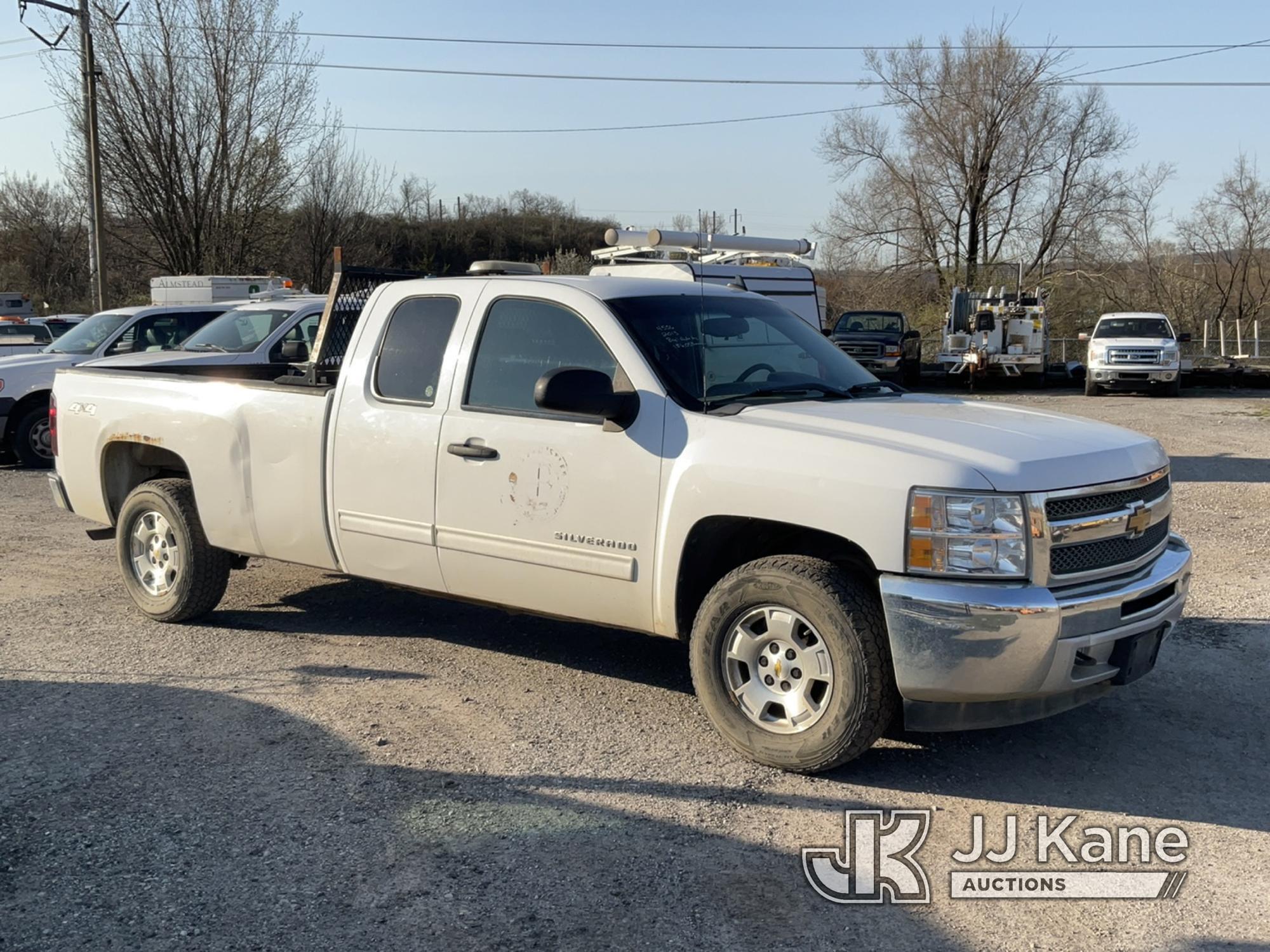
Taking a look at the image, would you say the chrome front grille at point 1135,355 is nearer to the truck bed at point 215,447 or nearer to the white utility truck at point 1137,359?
the white utility truck at point 1137,359

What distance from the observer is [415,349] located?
219 inches

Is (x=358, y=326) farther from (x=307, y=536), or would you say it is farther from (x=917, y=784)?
(x=917, y=784)

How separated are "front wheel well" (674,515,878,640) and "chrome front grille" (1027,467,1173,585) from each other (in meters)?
0.64

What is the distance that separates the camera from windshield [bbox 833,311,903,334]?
27562 mm

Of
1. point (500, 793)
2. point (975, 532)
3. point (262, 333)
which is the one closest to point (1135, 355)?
point (262, 333)

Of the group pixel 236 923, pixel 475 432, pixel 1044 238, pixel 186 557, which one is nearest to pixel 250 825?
pixel 236 923

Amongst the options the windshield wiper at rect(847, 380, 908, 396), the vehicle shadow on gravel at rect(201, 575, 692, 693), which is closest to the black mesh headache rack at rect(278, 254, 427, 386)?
the vehicle shadow on gravel at rect(201, 575, 692, 693)

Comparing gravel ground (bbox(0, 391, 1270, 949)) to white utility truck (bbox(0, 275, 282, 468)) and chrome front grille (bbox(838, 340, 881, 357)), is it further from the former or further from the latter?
chrome front grille (bbox(838, 340, 881, 357))

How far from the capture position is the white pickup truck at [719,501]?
408 cm

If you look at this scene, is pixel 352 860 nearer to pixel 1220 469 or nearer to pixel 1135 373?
pixel 1220 469

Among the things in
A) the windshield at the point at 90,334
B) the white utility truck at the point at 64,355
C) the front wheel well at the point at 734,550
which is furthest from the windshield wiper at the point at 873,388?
the windshield at the point at 90,334

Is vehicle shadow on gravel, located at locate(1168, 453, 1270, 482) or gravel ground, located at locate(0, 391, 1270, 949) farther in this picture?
vehicle shadow on gravel, located at locate(1168, 453, 1270, 482)

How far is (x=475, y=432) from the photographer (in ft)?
17.0

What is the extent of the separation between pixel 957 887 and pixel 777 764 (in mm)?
938
